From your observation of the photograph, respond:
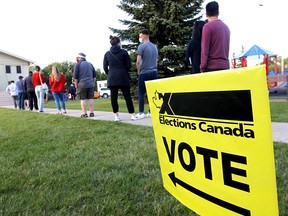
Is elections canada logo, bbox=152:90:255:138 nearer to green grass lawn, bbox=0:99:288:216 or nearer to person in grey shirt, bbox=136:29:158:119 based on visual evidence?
green grass lawn, bbox=0:99:288:216

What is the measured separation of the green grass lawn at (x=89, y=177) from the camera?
1.94m

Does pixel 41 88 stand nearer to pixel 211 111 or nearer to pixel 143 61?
pixel 143 61

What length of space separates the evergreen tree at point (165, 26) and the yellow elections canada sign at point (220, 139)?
11872 millimetres

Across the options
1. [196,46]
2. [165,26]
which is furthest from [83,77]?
[165,26]

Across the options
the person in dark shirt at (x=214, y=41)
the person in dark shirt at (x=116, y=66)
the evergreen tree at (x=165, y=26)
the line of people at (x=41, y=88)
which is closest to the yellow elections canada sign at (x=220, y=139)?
the person in dark shirt at (x=214, y=41)

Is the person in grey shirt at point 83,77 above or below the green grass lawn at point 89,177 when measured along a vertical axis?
above

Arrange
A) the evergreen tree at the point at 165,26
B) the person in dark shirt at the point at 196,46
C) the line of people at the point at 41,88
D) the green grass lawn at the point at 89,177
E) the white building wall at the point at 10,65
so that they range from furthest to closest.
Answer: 1. the white building wall at the point at 10,65
2. the evergreen tree at the point at 165,26
3. the line of people at the point at 41,88
4. the person in dark shirt at the point at 196,46
5. the green grass lawn at the point at 89,177

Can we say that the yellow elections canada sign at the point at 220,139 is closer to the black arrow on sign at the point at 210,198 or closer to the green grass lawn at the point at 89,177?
the black arrow on sign at the point at 210,198

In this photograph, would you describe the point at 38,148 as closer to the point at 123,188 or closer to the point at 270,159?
the point at 123,188

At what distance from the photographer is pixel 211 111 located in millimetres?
1038

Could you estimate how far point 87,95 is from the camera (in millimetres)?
6809

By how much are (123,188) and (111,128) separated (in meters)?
2.76

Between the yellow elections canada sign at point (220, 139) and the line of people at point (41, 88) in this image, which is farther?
the line of people at point (41, 88)

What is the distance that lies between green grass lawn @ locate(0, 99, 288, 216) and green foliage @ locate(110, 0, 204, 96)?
377 inches
